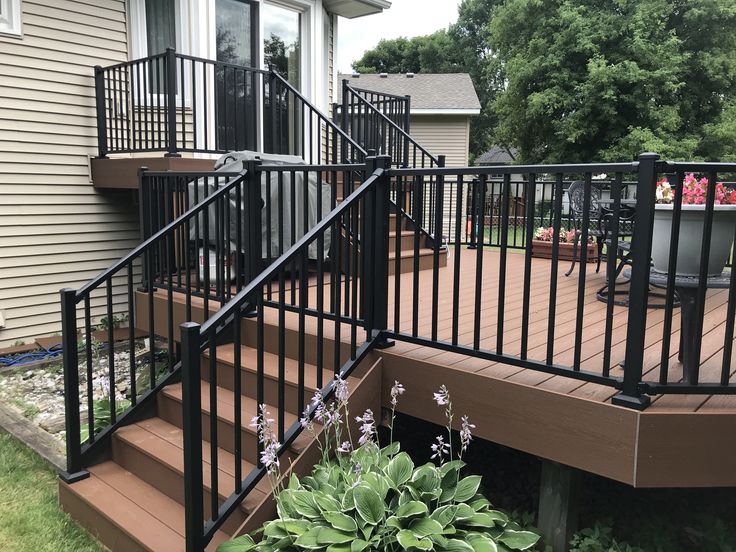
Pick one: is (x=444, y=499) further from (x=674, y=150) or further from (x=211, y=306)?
(x=674, y=150)

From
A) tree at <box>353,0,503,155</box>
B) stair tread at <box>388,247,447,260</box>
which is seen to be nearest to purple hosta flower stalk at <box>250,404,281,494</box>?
stair tread at <box>388,247,447,260</box>

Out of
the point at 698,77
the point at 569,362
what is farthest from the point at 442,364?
the point at 698,77

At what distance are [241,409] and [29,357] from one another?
3.90 m

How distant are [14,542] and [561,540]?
2.59 m

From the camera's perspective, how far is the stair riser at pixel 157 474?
103 inches

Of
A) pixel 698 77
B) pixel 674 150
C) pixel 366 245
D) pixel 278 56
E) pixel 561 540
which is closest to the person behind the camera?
pixel 561 540

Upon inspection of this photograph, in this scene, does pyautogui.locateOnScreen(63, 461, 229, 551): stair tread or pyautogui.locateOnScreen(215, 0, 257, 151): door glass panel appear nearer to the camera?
pyautogui.locateOnScreen(63, 461, 229, 551): stair tread

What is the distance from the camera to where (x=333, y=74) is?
352 inches

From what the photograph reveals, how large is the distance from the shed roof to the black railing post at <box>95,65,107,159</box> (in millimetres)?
11910

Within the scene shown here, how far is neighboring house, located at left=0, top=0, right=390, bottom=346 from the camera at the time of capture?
5930 millimetres

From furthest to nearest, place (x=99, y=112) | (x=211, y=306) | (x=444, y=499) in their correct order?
(x=99, y=112), (x=211, y=306), (x=444, y=499)

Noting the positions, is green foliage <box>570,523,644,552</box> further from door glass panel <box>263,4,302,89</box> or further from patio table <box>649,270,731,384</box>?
door glass panel <box>263,4,302,89</box>

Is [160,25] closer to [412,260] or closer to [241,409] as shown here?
[412,260]

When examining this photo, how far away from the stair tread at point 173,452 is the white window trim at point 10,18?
14.4 feet
